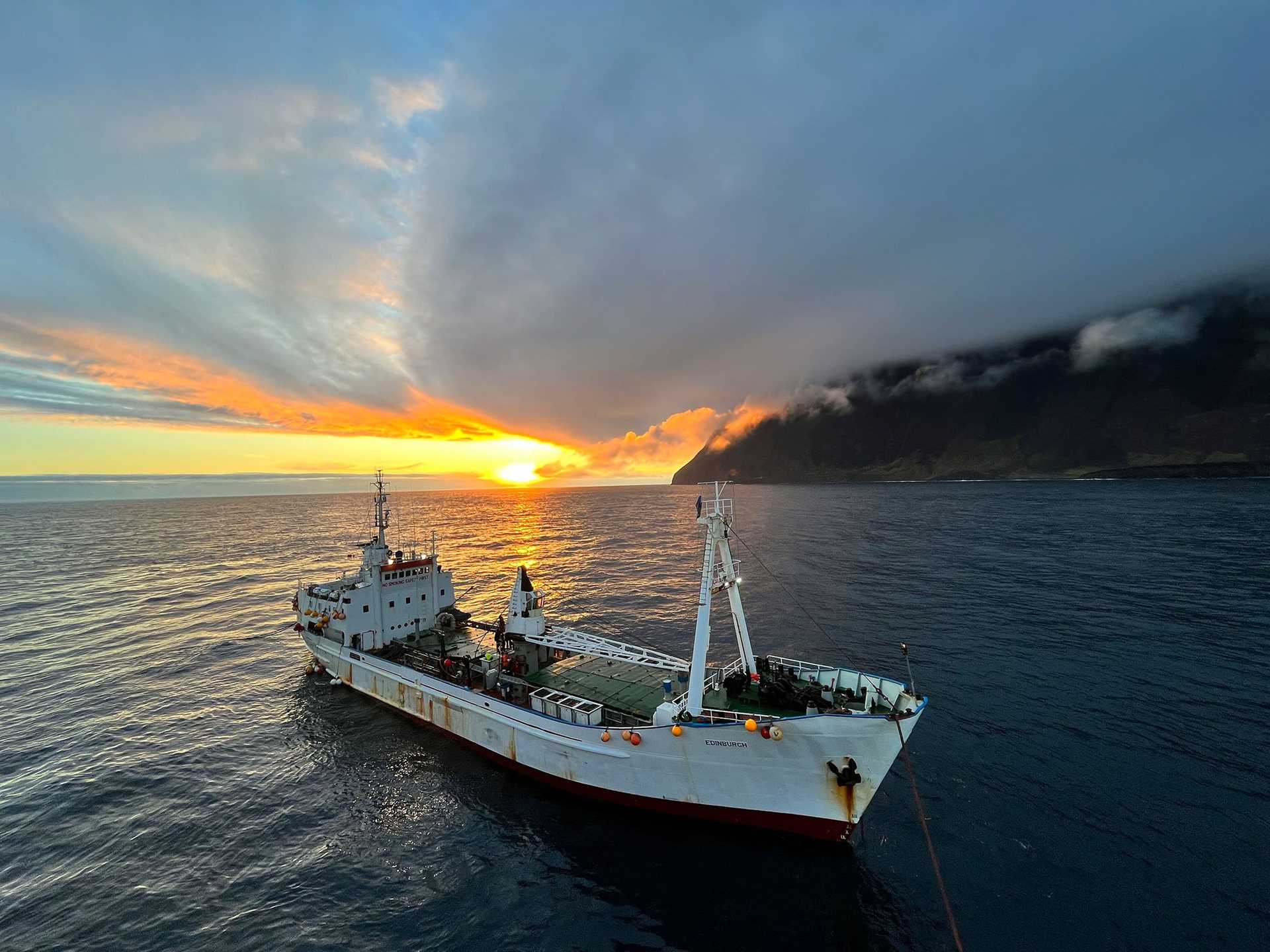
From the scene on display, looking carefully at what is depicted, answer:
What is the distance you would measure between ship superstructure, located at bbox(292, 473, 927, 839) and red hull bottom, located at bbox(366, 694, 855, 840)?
0.06 meters

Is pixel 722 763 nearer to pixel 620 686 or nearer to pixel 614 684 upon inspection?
pixel 620 686

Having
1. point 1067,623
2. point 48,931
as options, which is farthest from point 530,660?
point 1067,623

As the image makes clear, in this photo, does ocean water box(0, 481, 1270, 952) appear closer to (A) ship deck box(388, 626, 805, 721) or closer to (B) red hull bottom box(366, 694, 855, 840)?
Answer: (B) red hull bottom box(366, 694, 855, 840)

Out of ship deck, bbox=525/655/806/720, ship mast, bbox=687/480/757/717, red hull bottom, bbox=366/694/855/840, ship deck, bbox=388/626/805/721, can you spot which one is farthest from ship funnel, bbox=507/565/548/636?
ship mast, bbox=687/480/757/717

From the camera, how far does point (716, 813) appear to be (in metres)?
17.0

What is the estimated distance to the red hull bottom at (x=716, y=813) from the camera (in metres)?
16.0

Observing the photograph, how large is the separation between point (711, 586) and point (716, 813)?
7.77m

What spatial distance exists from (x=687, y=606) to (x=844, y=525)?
63660 millimetres

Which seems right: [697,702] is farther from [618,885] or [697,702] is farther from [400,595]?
[400,595]

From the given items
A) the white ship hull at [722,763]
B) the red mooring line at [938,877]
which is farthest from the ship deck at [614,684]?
the red mooring line at [938,877]

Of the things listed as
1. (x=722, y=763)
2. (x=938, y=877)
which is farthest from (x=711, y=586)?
(x=938, y=877)

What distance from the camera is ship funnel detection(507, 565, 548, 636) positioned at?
23234 millimetres

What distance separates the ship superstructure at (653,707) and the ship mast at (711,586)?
71 mm

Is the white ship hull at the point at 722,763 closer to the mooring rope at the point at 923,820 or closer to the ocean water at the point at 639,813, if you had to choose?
the mooring rope at the point at 923,820
